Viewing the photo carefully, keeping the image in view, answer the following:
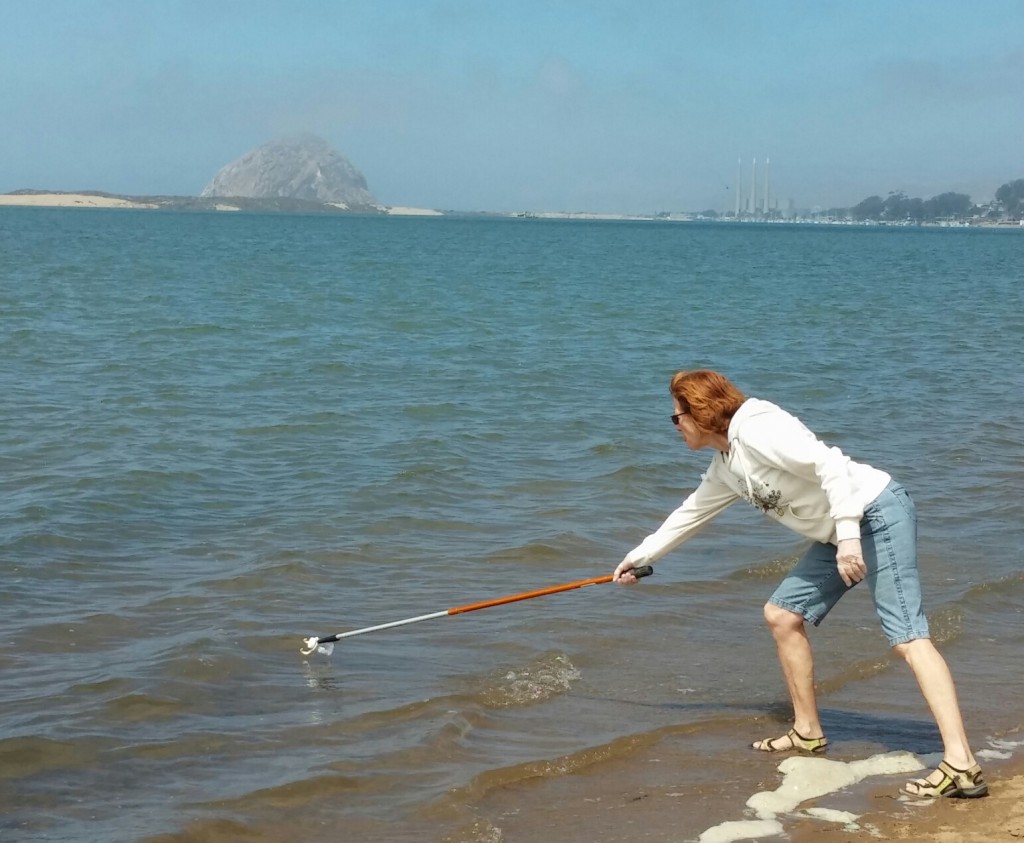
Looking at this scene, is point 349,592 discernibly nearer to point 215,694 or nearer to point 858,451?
point 215,694

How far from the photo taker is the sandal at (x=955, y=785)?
436 centimetres

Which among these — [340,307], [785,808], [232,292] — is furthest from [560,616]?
[232,292]

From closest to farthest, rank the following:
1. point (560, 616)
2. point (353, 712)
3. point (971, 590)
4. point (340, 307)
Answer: point (353, 712), point (560, 616), point (971, 590), point (340, 307)

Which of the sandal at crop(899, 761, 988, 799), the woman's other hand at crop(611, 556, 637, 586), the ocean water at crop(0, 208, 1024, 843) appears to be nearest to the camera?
the sandal at crop(899, 761, 988, 799)

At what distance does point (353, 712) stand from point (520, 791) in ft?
3.41

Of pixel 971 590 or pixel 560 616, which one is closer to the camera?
pixel 560 616

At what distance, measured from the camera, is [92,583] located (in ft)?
23.9

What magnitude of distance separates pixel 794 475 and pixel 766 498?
0.16m

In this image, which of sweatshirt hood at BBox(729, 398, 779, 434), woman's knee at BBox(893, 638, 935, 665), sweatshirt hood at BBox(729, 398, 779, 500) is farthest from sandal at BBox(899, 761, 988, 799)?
sweatshirt hood at BBox(729, 398, 779, 434)

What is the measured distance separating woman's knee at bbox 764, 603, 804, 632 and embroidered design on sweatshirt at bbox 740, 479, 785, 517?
0.48m

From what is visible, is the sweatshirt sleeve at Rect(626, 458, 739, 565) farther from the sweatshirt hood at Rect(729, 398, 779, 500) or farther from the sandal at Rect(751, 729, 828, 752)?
the sandal at Rect(751, 729, 828, 752)

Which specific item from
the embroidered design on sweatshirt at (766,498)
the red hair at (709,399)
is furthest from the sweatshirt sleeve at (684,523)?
the red hair at (709,399)

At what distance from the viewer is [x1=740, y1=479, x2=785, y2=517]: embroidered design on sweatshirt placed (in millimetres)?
4445

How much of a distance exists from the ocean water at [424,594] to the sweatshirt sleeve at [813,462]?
1077 millimetres
